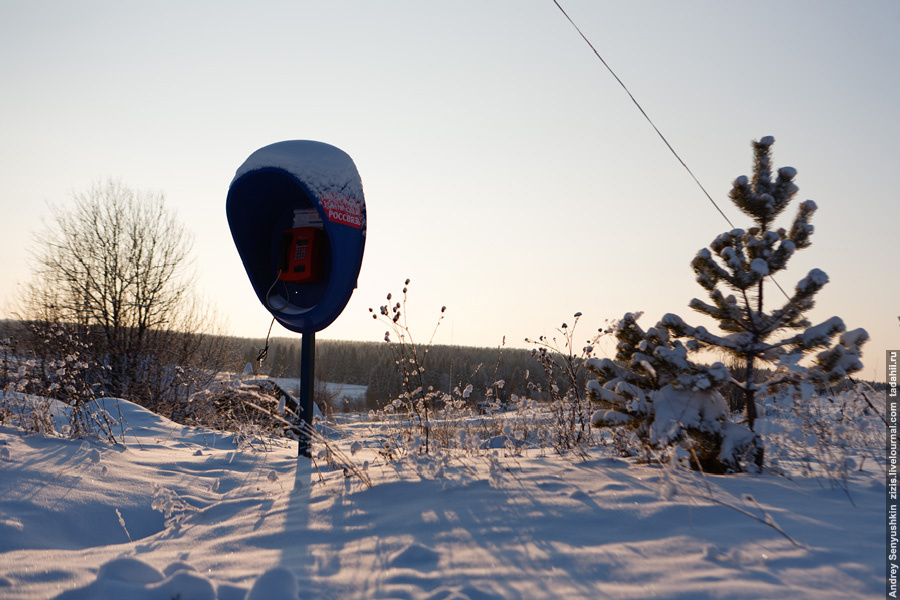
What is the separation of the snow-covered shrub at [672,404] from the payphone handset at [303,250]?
209cm

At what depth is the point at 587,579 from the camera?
1605 millimetres

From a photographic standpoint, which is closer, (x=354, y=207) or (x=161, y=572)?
(x=161, y=572)

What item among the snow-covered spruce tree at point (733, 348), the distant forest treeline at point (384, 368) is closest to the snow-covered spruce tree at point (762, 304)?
the snow-covered spruce tree at point (733, 348)

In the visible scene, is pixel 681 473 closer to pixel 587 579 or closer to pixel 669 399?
pixel 669 399

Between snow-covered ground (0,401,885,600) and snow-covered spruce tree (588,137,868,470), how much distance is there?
0.29 metres

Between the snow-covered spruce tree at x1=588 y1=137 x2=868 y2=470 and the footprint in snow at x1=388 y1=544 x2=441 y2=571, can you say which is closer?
the footprint in snow at x1=388 y1=544 x2=441 y2=571

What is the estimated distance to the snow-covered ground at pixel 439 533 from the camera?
157 cm

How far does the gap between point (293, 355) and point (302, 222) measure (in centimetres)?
4064

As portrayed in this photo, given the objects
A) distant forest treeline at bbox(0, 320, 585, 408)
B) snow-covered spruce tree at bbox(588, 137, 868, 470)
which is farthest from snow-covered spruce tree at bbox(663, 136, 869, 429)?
distant forest treeline at bbox(0, 320, 585, 408)

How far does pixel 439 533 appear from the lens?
2.06 meters

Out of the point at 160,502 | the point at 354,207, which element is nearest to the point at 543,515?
the point at 160,502

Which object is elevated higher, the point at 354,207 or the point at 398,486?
the point at 354,207

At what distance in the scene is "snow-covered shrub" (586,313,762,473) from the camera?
3018mm

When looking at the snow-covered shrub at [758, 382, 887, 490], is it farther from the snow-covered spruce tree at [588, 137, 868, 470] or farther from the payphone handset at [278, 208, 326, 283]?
the payphone handset at [278, 208, 326, 283]
